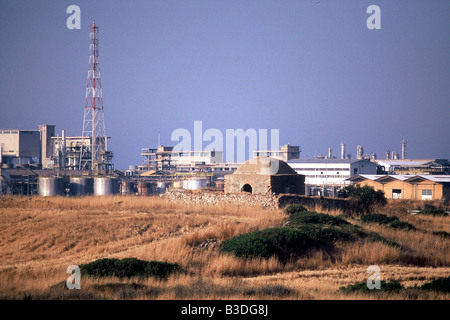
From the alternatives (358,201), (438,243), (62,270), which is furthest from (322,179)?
(62,270)

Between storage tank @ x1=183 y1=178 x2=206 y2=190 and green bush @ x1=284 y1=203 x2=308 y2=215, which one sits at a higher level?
storage tank @ x1=183 y1=178 x2=206 y2=190

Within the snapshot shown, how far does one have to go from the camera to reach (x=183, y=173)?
7031 centimetres

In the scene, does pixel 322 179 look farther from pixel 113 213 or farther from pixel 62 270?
pixel 62 270

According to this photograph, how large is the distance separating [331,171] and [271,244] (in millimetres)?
57427

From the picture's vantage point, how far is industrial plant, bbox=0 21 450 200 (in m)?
32.7

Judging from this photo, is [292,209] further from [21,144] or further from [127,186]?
[21,144]

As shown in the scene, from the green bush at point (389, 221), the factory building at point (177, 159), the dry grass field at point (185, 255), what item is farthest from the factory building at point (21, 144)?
the green bush at point (389, 221)

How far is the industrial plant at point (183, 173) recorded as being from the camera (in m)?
32.7

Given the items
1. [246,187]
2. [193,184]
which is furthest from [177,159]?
[246,187]

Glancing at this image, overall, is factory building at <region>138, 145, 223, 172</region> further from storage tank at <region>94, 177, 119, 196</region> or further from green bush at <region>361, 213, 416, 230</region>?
green bush at <region>361, 213, 416, 230</region>

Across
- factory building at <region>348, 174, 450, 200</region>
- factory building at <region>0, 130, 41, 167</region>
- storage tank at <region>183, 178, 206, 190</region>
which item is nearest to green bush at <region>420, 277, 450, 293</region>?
factory building at <region>348, 174, 450, 200</region>

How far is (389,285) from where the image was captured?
466 inches

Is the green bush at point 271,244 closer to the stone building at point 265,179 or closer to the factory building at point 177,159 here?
the stone building at point 265,179
